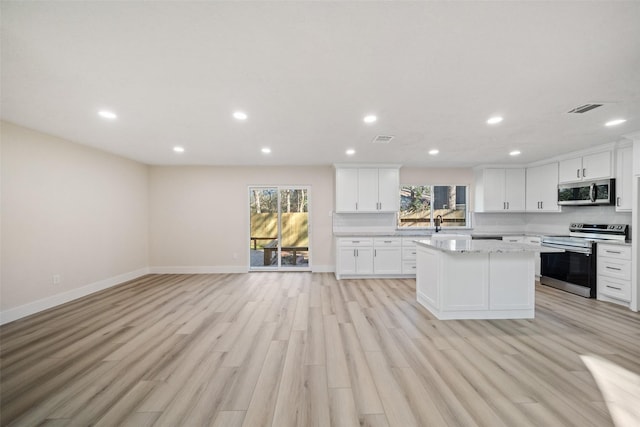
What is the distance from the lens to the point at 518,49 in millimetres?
1790

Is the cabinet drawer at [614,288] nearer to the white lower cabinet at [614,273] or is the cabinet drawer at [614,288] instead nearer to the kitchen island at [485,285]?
the white lower cabinet at [614,273]

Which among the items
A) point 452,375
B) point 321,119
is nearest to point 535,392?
point 452,375

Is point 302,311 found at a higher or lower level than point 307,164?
lower

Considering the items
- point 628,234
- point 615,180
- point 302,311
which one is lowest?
point 302,311

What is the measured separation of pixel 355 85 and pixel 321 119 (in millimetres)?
872

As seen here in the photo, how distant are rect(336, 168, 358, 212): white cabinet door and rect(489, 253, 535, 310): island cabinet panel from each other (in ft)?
10.1

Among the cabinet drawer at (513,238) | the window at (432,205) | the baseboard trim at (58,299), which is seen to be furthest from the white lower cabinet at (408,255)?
the baseboard trim at (58,299)

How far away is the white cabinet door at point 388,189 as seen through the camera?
586 centimetres

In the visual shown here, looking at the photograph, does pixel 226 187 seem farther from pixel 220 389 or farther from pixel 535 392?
pixel 535 392

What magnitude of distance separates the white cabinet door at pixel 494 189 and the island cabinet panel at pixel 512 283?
9.62ft

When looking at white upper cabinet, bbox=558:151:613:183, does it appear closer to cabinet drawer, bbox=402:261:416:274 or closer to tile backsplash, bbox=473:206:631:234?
tile backsplash, bbox=473:206:631:234

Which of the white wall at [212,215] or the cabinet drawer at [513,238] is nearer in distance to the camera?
the cabinet drawer at [513,238]

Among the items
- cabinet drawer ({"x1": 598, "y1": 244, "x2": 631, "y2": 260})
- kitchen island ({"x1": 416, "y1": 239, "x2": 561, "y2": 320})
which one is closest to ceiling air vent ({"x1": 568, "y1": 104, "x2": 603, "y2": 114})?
kitchen island ({"x1": 416, "y1": 239, "x2": 561, "y2": 320})

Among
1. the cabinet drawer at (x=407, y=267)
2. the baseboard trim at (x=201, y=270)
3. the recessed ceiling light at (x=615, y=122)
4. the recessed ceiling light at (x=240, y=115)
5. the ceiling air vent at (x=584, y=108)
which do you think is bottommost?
the baseboard trim at (x=201, y=270)
